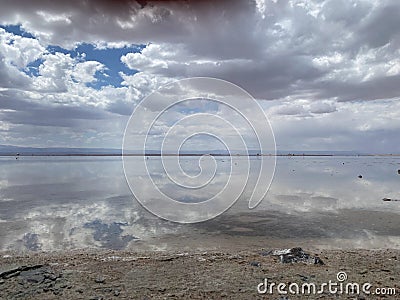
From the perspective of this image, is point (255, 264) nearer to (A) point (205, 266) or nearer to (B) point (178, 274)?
(A) point (205, 266)

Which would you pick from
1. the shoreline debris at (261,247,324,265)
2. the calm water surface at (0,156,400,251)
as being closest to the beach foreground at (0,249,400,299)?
the shoreline debris at (261,247,324,265)

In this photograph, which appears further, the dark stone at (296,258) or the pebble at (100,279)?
the dark stone at (296,258)

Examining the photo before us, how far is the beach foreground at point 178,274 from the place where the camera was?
9508 mm

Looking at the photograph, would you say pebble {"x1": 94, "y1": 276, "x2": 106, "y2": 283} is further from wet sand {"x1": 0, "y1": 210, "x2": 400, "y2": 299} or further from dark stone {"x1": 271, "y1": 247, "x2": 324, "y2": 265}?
dark stone {"x1": 271, "y1": 247, "x2": 324, "y2": 265}

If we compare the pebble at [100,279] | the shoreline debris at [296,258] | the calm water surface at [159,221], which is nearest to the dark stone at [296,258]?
the shoreline debris at [296,258]

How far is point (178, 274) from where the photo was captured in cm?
1107

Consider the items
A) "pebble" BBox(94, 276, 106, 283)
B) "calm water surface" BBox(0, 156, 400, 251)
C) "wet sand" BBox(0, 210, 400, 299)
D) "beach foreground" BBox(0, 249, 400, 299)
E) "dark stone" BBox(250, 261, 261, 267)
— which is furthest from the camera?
"calm water surface" BBox(0, 156, 400, 251)

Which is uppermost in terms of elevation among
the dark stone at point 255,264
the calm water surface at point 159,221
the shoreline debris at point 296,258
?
the shoreline debris at point 296,258

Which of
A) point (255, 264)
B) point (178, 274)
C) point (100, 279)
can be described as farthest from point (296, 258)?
point (100, 279)

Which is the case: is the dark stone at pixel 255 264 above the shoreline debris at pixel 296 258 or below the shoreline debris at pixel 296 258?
below

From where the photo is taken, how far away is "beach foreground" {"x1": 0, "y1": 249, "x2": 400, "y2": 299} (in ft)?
31.2

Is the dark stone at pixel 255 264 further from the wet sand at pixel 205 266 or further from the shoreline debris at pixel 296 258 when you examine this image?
the shoreline debris at pixel 296 258

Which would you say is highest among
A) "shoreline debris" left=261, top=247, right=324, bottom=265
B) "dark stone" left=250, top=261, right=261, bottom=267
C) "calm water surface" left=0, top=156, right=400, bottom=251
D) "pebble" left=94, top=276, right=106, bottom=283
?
"shoreline debris" left=261, top=247, right=324, bottom=265

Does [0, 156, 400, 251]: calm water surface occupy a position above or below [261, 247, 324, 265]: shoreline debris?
below
